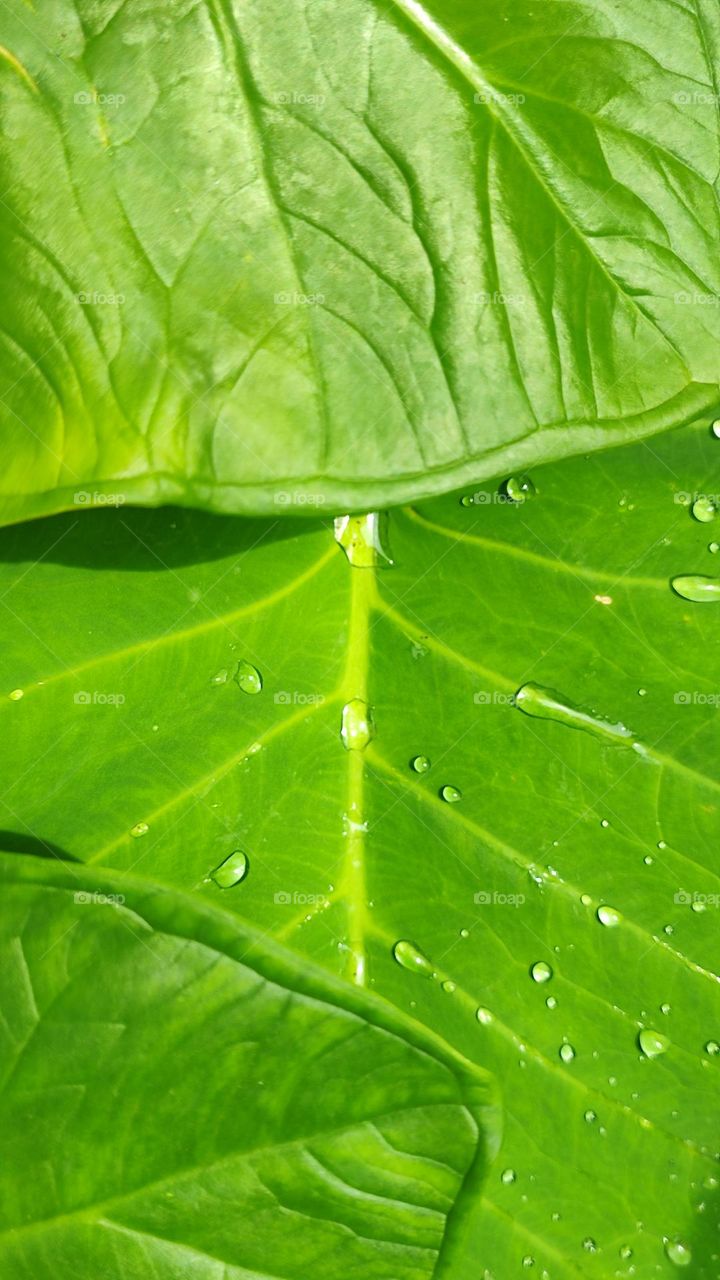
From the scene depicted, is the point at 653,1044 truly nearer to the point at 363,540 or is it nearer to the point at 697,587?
the point at 697,587

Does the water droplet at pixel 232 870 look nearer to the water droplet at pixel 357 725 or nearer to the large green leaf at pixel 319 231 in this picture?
the water droplet at pixel 357 725

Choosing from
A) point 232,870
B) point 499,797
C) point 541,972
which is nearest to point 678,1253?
point 541,972

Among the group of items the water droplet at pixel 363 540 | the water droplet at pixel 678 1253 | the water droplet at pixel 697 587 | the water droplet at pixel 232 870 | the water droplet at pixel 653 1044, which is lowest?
the water droplet at pixel 678 1253

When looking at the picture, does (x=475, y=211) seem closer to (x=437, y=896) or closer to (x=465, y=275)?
(x=465, y=275)

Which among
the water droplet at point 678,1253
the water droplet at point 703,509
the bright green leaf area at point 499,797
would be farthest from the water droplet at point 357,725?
the water droplet at point 678,1253

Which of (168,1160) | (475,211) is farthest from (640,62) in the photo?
(168,1160)

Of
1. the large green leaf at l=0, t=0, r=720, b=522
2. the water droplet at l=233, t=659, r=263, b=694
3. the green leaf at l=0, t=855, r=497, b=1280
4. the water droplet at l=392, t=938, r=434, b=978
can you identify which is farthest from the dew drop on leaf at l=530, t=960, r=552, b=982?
the large green leaf at l=0, t=0, r=720, b=522
